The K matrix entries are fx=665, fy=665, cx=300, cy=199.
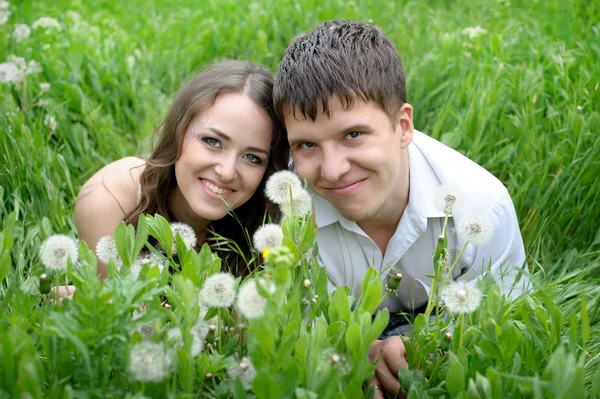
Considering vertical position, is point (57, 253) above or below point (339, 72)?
below

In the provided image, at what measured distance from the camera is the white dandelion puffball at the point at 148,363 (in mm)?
1271

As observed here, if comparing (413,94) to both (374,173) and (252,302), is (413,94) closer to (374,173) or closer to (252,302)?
(374,173)

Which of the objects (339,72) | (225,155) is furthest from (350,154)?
(225,155)

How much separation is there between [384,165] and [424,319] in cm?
70

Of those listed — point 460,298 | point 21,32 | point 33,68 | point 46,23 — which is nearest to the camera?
point 460,298

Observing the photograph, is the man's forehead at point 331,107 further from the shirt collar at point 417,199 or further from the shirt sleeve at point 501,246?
the shirt sleeve at point 501,246

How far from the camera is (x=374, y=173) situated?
2188 mm

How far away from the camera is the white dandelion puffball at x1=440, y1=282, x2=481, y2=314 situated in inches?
59.2

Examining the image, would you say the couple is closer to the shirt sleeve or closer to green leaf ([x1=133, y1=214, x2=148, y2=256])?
the shirt sleeve

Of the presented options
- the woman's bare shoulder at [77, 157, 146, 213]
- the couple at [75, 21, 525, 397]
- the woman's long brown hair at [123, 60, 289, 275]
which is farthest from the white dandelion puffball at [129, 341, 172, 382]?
the woman's bare shoulder at [77, 157, 146, 213]

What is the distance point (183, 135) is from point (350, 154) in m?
0.74

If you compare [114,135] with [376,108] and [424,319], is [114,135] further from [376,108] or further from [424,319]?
[424,319]

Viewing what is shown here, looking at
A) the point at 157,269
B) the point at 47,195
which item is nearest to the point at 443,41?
the point at 47,195

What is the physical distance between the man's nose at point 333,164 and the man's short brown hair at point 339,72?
5.1 inches
